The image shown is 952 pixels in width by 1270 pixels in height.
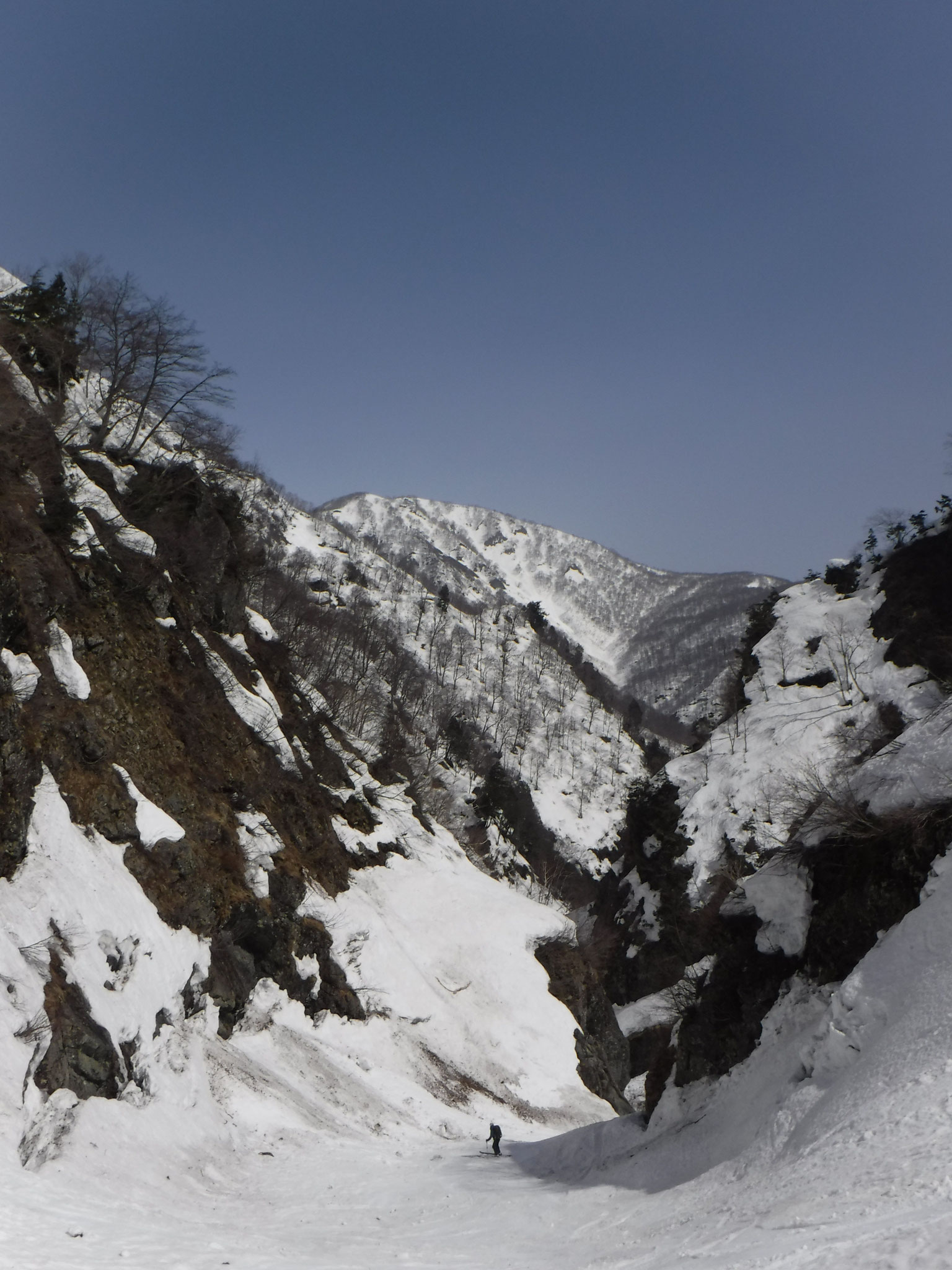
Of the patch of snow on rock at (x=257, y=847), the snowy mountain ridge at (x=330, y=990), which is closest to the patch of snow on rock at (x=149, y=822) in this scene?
the snowy mountain ridge at (x=330, y=990)

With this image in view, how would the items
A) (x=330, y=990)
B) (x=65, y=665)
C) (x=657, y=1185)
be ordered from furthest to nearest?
(x=330, y=990) → (x=65, y=665) → (x=657, y=1185)

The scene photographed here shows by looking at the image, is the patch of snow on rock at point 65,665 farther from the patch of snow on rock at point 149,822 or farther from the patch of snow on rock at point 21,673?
the patch of snow on rock at point 149,822

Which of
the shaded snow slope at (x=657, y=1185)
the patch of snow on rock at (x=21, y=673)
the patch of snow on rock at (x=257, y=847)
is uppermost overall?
the patch of snow on rock at (x=21, y=673)

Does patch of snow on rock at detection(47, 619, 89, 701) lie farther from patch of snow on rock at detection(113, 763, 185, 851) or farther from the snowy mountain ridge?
patch of snow on rock at detection(113, 763, 185, 851)

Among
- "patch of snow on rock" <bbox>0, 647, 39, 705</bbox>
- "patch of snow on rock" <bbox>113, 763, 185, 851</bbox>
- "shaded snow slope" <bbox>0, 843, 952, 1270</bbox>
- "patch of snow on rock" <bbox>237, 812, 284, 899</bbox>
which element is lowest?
"shaded snow slope" <bbox>0, 843, 952, 1270</bbox>

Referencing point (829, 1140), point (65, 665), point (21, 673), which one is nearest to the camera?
point (829, 1140)

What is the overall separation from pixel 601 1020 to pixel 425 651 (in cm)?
10024

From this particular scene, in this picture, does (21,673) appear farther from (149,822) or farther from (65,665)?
(149,822)

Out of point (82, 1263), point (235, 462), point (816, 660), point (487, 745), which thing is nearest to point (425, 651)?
point (487, 745)

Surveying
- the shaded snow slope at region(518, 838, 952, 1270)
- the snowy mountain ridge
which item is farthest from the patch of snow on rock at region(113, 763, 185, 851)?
the shaded snow slope at region(518, 838, 952, 1270)

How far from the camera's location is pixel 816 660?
2454 inches

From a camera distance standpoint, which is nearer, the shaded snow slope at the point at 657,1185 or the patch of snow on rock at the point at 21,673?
the shaded snow slope at the point at 657,1185

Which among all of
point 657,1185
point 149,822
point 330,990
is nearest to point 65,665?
point 149,822

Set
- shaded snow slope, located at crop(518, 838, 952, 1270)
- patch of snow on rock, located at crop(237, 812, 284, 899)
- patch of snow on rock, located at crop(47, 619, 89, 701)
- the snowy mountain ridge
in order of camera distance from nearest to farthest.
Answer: shaded snow slope, located at crop(518, 838, 952, 1270) < the snowy mountain ridge < patch of snow on rock, located at crop(47, 619, 89, 701) < patch of snow on rock, located at crop(237, 812, 284, 899)
